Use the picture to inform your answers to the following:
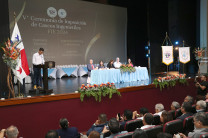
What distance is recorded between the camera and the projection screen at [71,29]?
850cm

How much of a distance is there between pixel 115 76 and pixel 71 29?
4.13 m

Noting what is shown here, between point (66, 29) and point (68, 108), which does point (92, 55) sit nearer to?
point (66, 29)

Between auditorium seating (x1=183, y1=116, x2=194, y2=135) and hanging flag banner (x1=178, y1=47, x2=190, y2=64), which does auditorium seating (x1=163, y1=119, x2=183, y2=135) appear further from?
hanging flag banner (x1=178, y1=47, x2=190, y2=64)

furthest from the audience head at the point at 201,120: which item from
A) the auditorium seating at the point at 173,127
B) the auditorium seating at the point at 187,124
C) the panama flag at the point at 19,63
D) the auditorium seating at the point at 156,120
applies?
the panama flag at the point at 19,63

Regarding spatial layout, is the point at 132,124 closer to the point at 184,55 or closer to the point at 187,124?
the point at 187,124

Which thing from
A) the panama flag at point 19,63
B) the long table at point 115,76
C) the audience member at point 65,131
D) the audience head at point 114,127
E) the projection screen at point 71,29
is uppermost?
the projection screen at point 71,29

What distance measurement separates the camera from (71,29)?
9766mm

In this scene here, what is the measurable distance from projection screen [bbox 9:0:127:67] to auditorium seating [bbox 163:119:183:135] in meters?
7.29

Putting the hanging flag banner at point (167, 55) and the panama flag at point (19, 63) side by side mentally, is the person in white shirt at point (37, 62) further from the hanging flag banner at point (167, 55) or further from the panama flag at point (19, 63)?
the hanging flag banner at point (167, 55)

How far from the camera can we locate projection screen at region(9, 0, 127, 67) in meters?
8.50

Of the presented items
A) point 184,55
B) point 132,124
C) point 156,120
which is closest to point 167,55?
point 184,55

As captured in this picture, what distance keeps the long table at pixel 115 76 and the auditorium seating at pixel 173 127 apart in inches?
164

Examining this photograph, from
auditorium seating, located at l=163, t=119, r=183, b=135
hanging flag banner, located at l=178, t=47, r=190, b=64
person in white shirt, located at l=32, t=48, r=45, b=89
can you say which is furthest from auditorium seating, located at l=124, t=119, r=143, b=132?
hanging flag banner, located at l=178, t=47, r=190, b=64

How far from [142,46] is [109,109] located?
819cm
